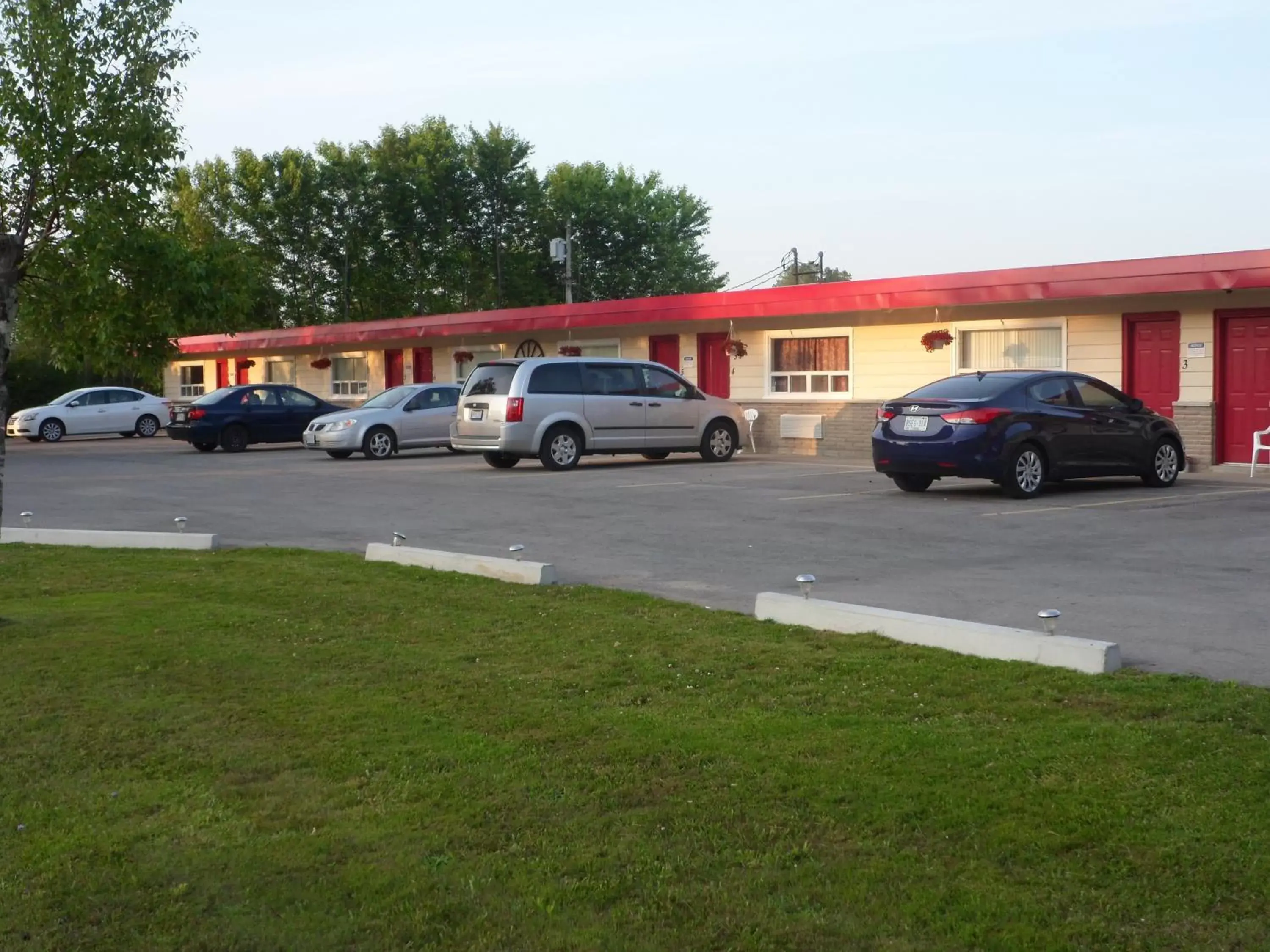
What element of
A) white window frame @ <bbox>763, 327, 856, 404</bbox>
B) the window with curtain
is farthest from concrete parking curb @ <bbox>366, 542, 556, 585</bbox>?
the window with curtain

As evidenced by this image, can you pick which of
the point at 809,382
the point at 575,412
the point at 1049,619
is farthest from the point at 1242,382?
the point at 1049,619

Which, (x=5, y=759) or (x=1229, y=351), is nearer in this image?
(x=5, y=759)

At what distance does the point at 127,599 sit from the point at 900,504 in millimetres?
9046

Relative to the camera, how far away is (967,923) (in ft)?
12.6

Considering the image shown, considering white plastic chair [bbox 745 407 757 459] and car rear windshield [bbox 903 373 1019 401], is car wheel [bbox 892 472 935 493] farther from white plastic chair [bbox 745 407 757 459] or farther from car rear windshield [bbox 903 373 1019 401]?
white plastic chair [bbox 745 407 757 459]

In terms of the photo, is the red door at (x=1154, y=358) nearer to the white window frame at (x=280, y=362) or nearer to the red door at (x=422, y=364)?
the red door at (x=422, y=364)

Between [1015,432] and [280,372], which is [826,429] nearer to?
[1015,432]

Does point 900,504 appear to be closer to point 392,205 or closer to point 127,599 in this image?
point 127,599

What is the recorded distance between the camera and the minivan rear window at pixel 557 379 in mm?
21703

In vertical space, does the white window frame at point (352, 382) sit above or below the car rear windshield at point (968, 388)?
above

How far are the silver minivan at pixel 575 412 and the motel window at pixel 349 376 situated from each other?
736 inches

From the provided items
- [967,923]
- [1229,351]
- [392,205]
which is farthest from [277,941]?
[392,205]

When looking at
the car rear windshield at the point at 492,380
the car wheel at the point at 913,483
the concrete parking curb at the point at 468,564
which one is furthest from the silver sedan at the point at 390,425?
the concrete parking curb at the point at 468,564

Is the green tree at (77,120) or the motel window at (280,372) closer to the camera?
the green tree at (77,120)
